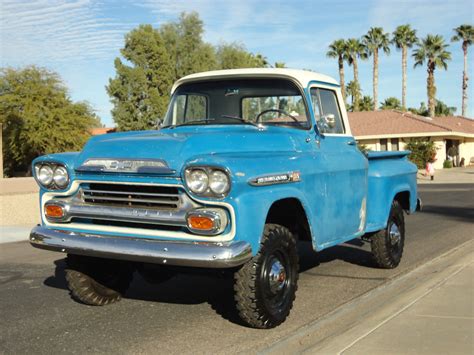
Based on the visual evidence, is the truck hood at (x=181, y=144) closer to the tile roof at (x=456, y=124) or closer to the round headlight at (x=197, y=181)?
the round headlight at (x=197, y=181)

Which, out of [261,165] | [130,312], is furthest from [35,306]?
[261,165]

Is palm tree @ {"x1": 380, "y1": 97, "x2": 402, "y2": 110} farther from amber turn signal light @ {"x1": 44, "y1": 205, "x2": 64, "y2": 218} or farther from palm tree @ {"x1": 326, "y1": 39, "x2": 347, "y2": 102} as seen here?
amber turn signal light @ {"x1": 44, "y1": 205, "x2": 64, "y2": 218}

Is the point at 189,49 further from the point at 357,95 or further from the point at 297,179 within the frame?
the point at 297,179

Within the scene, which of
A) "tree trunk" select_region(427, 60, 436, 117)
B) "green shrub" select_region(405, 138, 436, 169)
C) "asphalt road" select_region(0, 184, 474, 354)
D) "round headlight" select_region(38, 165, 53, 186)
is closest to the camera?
"asphalt road" select_region(0, 184, 474, 354)

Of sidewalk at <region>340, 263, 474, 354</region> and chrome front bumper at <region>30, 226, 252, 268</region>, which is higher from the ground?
chrome front bumper at <region>30, 226, 252, 268</region>

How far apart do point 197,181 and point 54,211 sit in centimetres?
143

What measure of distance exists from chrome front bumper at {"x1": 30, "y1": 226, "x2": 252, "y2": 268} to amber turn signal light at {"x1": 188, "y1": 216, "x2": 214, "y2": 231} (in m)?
0.12

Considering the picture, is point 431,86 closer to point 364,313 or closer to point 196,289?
point 196,289

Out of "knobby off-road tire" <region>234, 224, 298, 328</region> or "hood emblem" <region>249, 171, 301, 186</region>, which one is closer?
"hood emblem" <region>249, 171, 301, 186</region>

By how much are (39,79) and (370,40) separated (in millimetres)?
38832

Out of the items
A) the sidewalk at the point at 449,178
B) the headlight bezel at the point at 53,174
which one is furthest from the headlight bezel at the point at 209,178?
the sidewalk at the point at 449,178

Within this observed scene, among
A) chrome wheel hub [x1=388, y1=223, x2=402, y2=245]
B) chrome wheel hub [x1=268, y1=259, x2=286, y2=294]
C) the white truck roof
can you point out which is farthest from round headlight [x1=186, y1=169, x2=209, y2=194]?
chrome wheel hub [x1=388, y1=223, x2=402, y2=245]

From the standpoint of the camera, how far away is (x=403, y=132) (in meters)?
45.6

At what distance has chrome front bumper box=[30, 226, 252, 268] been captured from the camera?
418 cm
